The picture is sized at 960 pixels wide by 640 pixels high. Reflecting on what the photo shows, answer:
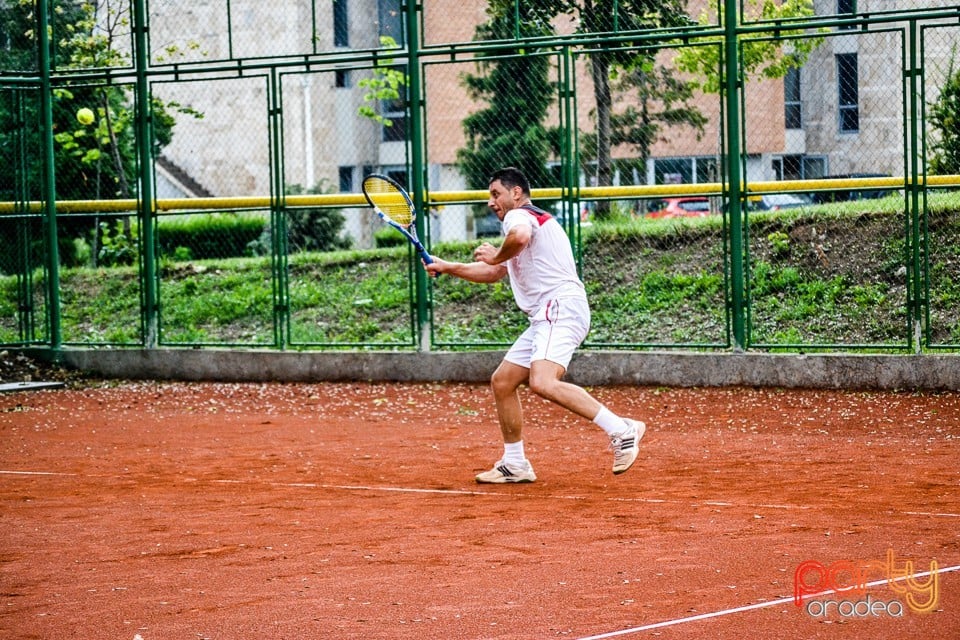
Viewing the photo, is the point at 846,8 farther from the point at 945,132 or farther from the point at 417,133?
the point at 417,133

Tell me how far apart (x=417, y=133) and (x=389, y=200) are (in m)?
4.71

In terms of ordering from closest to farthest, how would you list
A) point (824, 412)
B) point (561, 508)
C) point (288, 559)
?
1. point (288, 559)
2. point (561, 508)
3. point (824, 412)

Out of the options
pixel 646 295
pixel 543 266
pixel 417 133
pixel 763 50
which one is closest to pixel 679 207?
pixel 646 295

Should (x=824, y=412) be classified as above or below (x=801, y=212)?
below

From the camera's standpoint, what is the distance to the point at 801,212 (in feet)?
53.2

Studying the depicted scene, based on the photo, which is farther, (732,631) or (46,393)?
(46,393)

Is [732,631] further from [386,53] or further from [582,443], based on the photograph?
[386,53]

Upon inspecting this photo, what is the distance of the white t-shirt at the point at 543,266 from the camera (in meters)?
8.66

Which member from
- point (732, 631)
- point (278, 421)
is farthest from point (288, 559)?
point (278, 421)

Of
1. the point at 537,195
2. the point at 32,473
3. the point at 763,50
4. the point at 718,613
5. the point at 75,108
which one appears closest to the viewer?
the point at 718,613

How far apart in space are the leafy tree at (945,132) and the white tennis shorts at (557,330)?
6023 millimetres

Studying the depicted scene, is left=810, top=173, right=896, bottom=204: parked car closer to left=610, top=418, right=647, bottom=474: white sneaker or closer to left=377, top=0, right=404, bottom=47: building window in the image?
left=377, top=0, right=404, bottom=47: building window

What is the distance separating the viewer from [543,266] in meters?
8.72

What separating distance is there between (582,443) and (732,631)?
536 cm
